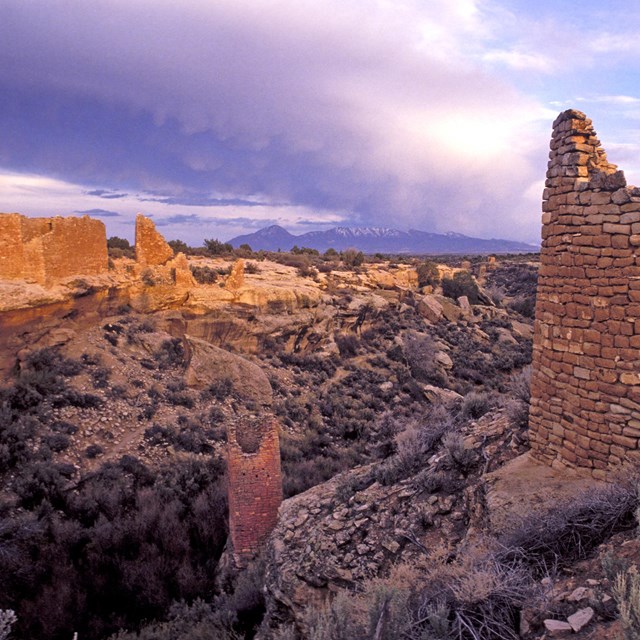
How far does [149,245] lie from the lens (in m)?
17.7

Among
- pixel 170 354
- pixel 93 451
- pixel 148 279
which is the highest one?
pixel 148 279

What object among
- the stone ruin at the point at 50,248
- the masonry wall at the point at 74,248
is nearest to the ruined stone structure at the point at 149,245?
the stone ruin at the point at 50,248

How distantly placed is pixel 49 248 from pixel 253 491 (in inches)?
405

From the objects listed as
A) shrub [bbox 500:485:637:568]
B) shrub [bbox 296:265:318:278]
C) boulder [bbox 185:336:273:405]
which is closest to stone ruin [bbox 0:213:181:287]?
boulder [bbox 185:336:273:405]

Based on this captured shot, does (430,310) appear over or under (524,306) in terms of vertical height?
over

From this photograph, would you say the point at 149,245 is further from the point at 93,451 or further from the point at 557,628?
the point at 557,628

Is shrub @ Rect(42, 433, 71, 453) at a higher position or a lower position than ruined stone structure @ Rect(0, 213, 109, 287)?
lower

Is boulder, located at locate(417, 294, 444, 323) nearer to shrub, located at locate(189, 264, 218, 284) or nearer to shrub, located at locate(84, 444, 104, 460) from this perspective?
shrub, located at locate(189, 264, 218, 284)

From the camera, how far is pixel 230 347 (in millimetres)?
18250

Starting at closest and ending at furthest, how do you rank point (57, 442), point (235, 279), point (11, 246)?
point (57, 442) → point (11, 246) → point (235, 279)

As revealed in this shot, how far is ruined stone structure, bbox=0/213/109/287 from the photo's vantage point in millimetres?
12594

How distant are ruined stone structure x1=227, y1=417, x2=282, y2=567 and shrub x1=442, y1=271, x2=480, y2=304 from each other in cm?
2714

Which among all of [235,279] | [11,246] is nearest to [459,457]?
[11,246]

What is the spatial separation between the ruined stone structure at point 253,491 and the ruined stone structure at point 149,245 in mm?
11644
